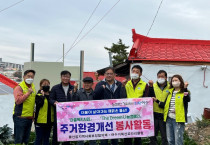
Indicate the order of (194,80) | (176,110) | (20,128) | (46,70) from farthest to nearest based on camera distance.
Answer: (46,70) < (194,80) < (20,128) < (176,110)

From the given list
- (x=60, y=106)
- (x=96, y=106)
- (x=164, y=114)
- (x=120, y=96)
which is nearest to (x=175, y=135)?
(x=164, y=114)

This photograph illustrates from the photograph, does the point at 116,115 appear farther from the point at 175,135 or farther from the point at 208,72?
the point at 208,72

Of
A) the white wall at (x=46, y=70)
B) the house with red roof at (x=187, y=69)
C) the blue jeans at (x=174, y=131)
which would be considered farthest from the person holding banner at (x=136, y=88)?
the white wall at (x=46, y=70)

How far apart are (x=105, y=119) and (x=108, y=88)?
66 cm

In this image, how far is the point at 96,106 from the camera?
5184 mm

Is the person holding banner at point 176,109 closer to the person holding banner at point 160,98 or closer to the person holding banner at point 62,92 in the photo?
the person holding banner at point 160,98

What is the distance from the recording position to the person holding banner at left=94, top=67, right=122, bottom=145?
5.17 metres

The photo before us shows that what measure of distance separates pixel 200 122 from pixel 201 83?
132 inches

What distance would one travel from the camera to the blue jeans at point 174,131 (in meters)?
4.91

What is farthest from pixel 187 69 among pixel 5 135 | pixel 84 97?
pixel 5 135

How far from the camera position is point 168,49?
1211 cm

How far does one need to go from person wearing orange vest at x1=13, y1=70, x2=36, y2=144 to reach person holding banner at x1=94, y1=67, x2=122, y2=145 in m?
1.40

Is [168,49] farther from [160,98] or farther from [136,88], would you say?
[136,88]

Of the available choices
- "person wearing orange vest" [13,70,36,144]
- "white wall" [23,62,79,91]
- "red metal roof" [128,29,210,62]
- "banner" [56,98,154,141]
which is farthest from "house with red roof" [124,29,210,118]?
"person wearing orange vest" [13,70,36,144]
